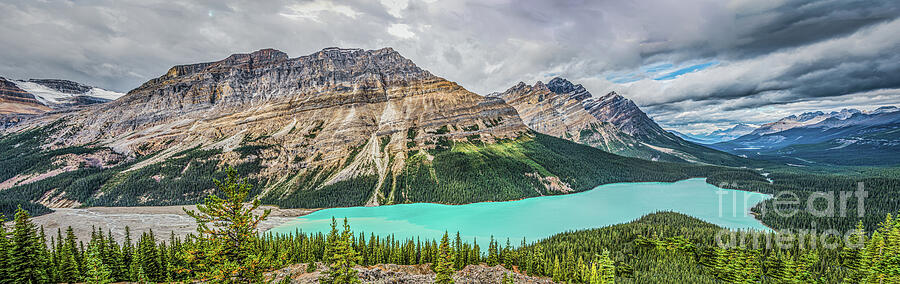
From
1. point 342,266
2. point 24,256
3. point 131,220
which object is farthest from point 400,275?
point 131,220

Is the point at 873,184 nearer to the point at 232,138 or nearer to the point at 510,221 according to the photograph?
the point at 510,221

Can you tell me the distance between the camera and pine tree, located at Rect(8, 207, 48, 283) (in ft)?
103

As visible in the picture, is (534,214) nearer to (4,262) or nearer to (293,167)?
(4,262)

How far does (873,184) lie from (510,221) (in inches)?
5678

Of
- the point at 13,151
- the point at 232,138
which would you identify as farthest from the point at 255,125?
the point at 13,151

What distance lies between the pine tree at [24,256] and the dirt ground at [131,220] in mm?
51756

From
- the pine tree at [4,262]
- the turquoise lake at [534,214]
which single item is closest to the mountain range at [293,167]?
the turquoise lake at [534,214]

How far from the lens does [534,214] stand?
114 m

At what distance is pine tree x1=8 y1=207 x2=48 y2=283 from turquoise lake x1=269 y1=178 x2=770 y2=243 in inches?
2248

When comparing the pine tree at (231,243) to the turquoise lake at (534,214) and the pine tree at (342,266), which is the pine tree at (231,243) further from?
the turquoise lake at (534,214)

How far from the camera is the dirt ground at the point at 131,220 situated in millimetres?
88625

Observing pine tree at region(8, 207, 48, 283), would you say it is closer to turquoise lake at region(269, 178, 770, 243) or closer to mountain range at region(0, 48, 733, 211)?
turquoise lake at region(269, 178, 770, 243)

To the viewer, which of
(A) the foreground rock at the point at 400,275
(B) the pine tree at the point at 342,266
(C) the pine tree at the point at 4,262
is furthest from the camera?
(A) the foreground rock at the point at 400,275

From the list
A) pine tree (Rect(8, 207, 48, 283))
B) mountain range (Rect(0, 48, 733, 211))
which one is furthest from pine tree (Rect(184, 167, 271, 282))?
mountain range (Rect(0, 48, 733, 211))
